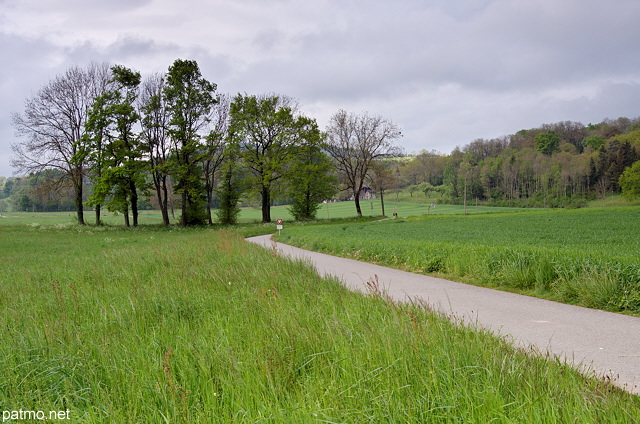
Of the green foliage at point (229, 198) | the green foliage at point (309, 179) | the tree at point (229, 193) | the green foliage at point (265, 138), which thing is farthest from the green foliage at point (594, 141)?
the green foliage at point (229, 198)

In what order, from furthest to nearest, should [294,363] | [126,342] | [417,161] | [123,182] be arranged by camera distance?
1. [417,161]
2. [123,182]
3. [126,342]
4. [294,363]

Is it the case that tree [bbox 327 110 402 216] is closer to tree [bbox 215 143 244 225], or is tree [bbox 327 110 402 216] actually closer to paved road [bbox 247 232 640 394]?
tree [bbox 215 143 244 225]

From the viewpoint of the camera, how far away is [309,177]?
4553 centimetres

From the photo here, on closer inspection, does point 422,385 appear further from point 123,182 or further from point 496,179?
point 496,179

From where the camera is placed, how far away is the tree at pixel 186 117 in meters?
37.7

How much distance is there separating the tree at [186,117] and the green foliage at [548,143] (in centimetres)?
11483

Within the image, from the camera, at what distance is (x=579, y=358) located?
4082 millimetres

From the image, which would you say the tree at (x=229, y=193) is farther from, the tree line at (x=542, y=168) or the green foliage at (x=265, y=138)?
the tree line at (x=542, y=168)

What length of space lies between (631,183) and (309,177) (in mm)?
75678

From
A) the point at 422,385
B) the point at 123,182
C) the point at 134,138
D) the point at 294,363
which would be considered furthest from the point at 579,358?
the point at 134,138

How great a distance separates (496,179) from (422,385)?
385ft

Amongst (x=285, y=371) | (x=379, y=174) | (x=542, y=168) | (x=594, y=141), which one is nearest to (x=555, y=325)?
(x=285, y=371)

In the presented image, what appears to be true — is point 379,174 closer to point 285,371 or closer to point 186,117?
point 186,117

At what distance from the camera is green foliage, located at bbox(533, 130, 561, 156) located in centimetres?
11881
